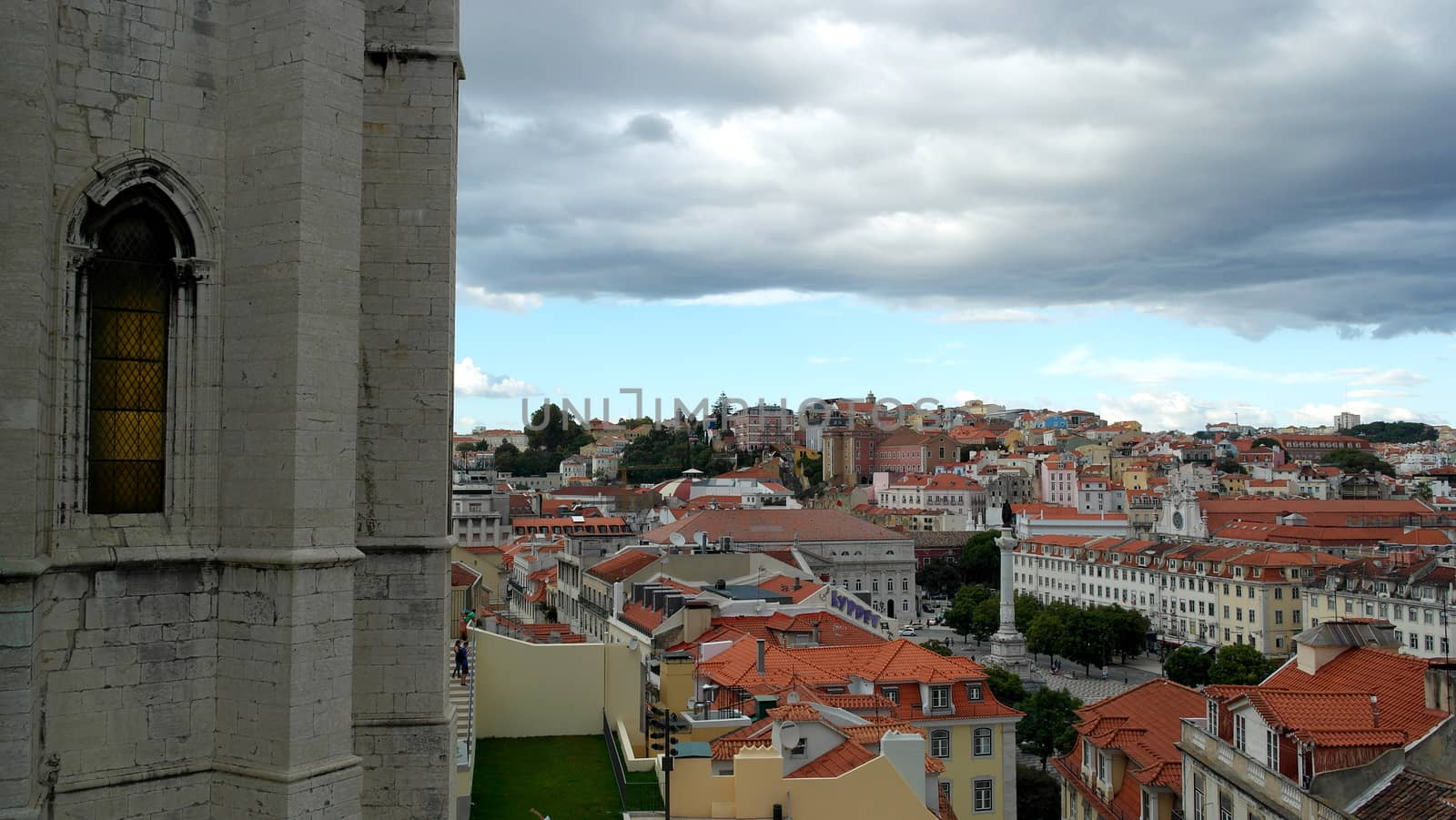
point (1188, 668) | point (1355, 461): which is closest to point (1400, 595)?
point (1188, 668)

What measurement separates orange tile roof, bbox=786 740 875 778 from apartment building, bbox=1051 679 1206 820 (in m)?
8.38

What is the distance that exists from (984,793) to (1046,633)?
139 feet

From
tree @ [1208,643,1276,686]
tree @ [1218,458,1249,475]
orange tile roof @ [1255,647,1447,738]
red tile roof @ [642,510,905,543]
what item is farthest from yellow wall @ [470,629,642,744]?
tree @ [1218,458,1249,475]

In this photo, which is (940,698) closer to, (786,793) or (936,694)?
(936,694)

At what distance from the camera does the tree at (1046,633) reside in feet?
229

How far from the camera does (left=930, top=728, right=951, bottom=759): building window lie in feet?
95.0

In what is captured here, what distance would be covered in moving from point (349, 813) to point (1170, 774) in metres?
19.4

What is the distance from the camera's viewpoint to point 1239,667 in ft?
188

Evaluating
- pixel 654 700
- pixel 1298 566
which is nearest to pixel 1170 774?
pixel 654 700

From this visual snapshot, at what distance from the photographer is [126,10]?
9.35 m

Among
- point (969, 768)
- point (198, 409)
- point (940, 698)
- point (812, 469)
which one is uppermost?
point (198, 409)

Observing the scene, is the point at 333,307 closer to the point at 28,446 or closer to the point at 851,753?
the point at 28,446

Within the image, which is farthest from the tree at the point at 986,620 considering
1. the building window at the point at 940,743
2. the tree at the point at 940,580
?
the building window at the point at 940,743

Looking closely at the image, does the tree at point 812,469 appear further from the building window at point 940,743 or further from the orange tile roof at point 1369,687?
the orange tile roof at point 1369,687
